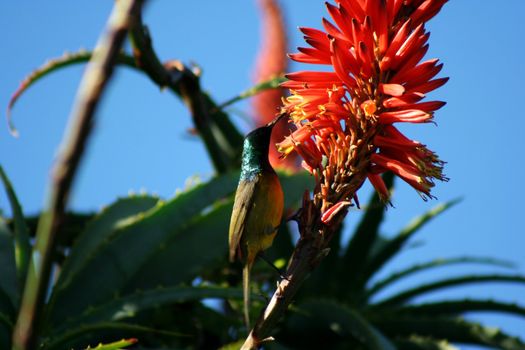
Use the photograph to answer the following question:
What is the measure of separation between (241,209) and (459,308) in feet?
6.62

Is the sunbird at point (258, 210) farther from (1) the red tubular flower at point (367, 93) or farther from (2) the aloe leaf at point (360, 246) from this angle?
(2) the aloe leaf at point (360, 246)

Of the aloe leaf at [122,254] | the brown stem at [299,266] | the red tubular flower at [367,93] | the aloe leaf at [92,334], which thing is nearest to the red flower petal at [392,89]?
the red tubular flower at [367,93]

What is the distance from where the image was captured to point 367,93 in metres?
1.45

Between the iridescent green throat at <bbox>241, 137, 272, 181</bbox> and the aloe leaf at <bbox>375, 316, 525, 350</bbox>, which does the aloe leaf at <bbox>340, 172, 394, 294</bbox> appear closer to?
the aloe leaf at <bbox>375, 316, 525, 350</bbox>

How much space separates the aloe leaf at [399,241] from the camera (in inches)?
145

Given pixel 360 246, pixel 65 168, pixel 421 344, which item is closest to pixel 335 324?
pixel 421 344

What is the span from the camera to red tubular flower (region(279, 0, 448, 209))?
4.64ft

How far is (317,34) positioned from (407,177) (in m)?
0.34

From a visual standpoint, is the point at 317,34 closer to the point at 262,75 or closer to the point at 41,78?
the point at 41,78

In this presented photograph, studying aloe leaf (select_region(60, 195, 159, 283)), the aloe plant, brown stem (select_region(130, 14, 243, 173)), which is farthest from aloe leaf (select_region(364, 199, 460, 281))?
aloe leaf (select_region(60, 195, 159, 283))

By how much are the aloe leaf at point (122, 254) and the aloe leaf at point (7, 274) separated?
0.60ft

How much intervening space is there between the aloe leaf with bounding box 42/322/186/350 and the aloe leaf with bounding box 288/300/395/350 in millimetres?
628

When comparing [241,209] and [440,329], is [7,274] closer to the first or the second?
[241,209]

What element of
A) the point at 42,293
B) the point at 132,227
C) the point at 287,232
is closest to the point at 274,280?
the point at 287,232
